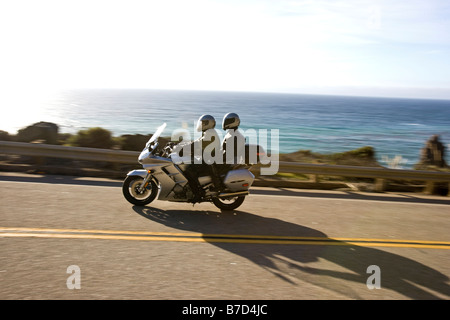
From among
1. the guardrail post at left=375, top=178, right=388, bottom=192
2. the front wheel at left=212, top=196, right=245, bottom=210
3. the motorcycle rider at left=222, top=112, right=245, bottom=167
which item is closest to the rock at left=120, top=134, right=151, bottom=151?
the front wheel at left=212, top=196, right=245, bottom=210

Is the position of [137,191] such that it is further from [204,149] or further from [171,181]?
[204,149]

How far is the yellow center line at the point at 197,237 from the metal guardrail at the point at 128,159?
444 centimetres

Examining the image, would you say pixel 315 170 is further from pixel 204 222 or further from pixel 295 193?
pixel 204 222

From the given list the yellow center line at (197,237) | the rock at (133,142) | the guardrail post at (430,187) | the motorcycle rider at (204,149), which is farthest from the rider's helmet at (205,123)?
the guardrail post at (430,187)

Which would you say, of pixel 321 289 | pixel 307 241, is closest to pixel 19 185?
pixel 307 241

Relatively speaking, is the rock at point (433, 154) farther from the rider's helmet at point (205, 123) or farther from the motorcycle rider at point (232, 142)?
the rider's helmet at point (205, 123)

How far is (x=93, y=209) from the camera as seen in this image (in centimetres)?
693

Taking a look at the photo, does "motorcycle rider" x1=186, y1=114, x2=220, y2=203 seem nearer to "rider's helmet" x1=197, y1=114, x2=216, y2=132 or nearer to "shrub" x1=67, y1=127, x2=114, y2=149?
"rider's helmet" x1=197, y1=114, x2=216, y2=132

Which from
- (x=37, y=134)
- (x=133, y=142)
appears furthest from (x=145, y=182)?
(x=37, y=134)

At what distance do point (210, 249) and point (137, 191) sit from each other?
2.46 metres

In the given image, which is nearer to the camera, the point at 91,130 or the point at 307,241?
the point at 307,241

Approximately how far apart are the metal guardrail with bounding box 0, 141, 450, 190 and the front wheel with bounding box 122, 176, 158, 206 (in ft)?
10.4
